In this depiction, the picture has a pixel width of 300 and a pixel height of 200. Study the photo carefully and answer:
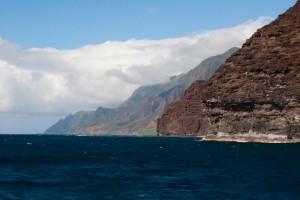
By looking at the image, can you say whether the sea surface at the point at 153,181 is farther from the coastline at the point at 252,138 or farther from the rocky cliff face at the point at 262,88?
the rocky cliff face at the point at 262,88

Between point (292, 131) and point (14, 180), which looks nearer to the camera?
point (14, 180)

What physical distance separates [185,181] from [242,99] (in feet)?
318

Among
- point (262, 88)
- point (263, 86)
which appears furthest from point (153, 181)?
point (263, 86)

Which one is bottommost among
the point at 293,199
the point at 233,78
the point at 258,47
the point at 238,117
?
the point at 293,199

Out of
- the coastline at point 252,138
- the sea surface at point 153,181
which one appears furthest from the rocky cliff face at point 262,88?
the sea surface at point 153,181

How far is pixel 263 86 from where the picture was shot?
446 ft

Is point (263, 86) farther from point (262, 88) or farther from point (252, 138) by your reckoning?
point (252, 138)

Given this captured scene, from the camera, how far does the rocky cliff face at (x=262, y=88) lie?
129 meters

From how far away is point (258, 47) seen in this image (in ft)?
490

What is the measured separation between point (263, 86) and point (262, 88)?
2.94ft

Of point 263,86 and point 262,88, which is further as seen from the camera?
point 263,86

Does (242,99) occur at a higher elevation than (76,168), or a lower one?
higher

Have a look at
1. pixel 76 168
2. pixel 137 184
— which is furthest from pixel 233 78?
pixel 137 184

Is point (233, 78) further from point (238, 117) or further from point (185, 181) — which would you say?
point (185, 181)
